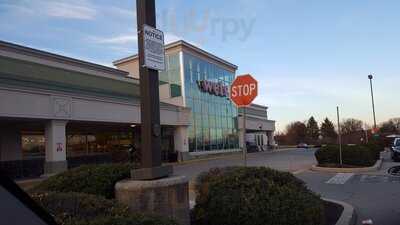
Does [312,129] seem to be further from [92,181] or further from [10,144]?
[92,181]

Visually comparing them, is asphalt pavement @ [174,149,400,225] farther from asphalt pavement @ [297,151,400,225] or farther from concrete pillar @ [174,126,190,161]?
concrete pillar @ [174,126,190,161]

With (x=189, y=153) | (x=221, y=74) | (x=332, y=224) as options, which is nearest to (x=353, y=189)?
(x=332, y=224)

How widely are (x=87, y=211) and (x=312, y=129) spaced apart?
453ft

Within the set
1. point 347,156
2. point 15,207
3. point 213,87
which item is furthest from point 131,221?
point 213,87

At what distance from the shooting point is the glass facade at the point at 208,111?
44.2 metres

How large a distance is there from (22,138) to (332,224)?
26646mm

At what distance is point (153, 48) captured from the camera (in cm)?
664

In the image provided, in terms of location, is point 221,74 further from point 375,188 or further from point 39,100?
point 375,188

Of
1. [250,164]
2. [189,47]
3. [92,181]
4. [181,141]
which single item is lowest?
[250,164]

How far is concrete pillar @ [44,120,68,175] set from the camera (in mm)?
25469

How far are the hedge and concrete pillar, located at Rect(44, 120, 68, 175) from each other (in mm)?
20846

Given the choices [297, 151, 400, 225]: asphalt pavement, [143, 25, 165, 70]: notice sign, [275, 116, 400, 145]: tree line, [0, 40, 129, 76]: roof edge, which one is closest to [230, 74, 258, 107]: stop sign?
[143, 25, 165, 70]: notice sign

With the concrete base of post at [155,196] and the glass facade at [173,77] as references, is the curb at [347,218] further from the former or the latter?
the glass facade at [173,77]

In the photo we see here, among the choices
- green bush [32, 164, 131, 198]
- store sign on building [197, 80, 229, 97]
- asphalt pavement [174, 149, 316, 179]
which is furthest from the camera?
store sign on building [197, 80, 229, 97]
